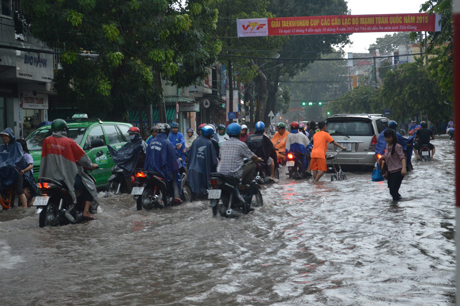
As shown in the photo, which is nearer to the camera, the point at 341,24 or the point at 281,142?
the point at 281,142

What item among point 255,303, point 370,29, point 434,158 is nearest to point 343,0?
point 370,29

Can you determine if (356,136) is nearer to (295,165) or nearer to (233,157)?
(295,165)

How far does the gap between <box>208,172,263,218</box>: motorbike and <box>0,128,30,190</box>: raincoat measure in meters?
4.09

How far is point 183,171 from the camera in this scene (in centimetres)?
1184

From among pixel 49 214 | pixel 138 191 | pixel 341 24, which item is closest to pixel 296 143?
pixel 138 191

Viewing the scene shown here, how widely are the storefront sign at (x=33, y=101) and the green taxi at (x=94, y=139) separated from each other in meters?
9.73

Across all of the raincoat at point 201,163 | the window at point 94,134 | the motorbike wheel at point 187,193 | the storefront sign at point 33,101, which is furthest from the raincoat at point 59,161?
the storefront sign at point 33,101

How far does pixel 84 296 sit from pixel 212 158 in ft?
19.7

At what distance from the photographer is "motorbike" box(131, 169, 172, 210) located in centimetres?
1042

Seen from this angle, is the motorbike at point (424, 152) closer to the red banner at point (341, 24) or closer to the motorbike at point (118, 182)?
the red banner at point (341, 24)

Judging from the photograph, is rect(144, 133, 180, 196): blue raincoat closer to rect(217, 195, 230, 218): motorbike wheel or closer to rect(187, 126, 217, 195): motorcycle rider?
rect(187, 126, 217, 195): motorcycle rider

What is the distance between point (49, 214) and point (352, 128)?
35.4ft

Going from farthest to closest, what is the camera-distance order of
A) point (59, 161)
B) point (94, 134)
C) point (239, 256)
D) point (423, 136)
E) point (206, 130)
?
point (423, 136) < point (94, 134) < point (206, 130) < point (59, 161) < point (239, 256)

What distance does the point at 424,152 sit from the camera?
72.4 ft
